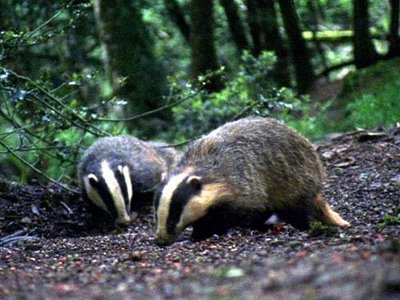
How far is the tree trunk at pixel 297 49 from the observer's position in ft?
43.8

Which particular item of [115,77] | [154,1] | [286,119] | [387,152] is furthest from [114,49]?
[387,152]

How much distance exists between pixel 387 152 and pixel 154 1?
6364 millimetres

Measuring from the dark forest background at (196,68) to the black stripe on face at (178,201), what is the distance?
178 centimetres

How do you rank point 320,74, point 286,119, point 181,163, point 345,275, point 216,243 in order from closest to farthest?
point 345,275 → point 216,243 → point 181,163 → point 286,119 → point 320,74

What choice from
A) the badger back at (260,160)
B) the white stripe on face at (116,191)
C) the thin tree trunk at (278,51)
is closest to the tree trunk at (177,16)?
the thin tree trunk at (278,51)

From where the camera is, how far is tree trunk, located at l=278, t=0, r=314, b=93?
13344 mm

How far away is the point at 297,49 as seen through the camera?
1439cm

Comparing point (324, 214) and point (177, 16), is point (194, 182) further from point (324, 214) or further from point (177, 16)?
point (177, 16)

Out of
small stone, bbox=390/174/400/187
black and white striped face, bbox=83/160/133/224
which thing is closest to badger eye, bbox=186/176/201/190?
small stone, bbox=390/174/400/187

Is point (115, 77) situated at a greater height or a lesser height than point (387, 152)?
greater

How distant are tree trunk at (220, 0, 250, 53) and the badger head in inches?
334

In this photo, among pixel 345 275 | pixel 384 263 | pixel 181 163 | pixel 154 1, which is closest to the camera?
pixel 345 275

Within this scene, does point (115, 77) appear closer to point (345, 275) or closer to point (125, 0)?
point (125, 0)

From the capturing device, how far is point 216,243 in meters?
6.14
